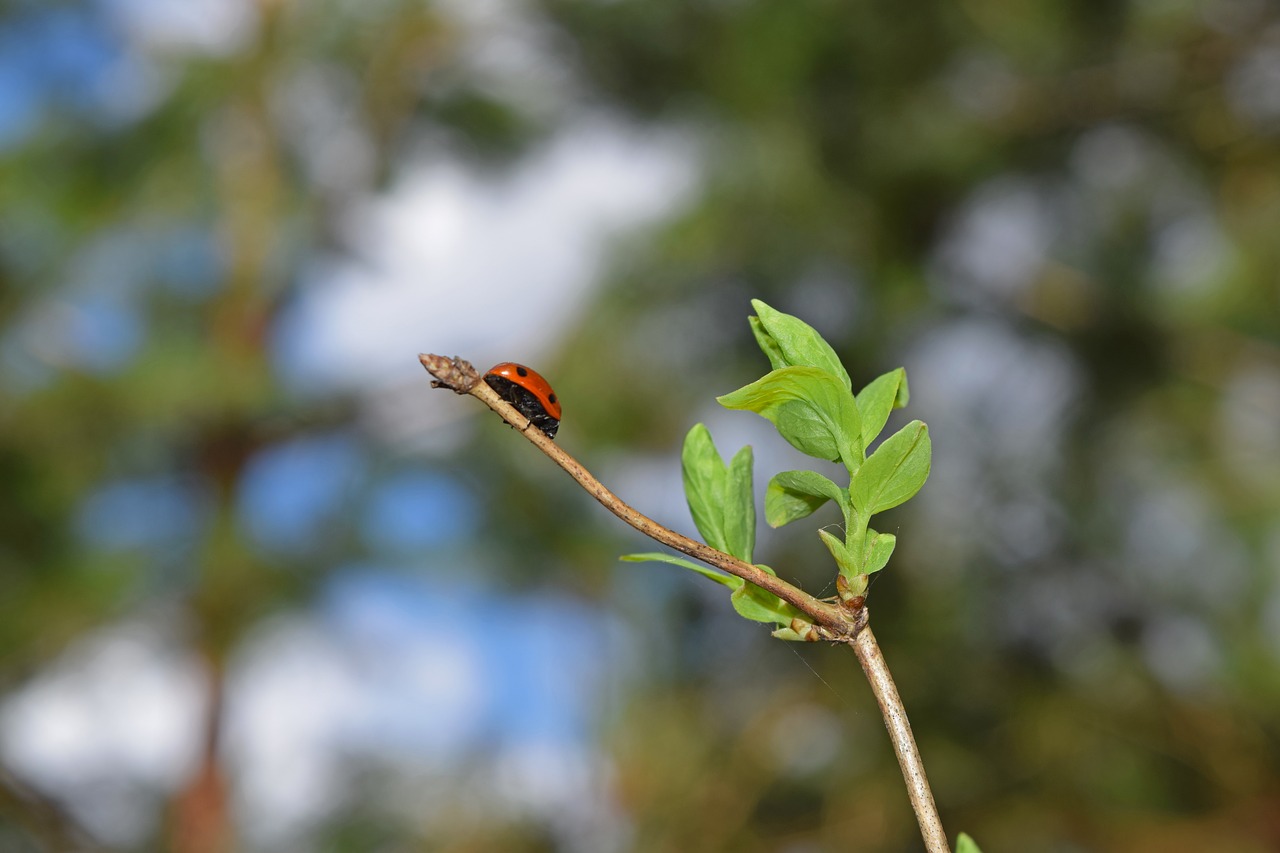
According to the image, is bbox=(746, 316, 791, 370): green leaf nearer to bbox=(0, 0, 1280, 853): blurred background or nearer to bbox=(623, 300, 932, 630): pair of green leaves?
bbox=(623, 300, 932, 630): pair of green leaves

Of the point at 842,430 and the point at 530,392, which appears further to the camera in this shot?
the point at 530,392

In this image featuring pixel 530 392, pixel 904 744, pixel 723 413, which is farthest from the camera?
pixel 723 413

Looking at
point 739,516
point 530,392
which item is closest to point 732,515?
point 739,516

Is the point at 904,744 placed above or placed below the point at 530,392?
below

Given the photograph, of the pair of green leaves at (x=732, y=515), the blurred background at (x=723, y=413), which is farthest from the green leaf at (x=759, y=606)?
the blurred background at (x=723, y=413)

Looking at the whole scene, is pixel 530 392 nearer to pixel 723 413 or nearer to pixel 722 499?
pixel 722 499

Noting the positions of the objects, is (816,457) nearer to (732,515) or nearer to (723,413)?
(732,515)

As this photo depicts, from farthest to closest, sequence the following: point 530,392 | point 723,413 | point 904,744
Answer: point 723,413 → point 530,392 → point 904,744

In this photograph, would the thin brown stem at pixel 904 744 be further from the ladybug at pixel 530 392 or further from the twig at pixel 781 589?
the ladybug at pixel 530 392
